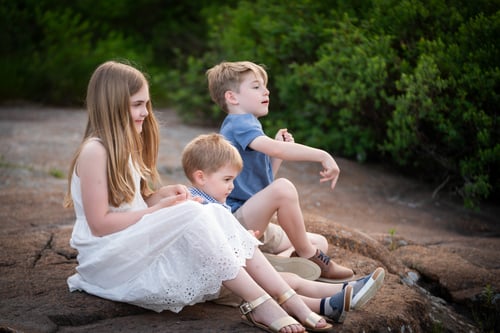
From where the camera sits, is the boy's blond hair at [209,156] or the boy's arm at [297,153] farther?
the boy's arm at [297,153]

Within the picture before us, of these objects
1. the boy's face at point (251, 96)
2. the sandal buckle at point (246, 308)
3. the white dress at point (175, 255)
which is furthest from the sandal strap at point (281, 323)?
the boy's face at point (251, 96)

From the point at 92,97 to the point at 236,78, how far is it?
2.84 feet

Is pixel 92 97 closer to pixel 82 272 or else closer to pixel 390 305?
pixel 82 272

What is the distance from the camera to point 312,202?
5.65 m

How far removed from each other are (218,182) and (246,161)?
1.52 ft

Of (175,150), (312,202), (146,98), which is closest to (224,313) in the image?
(146,98)

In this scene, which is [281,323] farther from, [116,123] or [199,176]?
[116,123]

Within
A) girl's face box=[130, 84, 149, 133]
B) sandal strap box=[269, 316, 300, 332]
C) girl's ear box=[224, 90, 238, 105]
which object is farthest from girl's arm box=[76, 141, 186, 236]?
girl's ear box=[224, 90, 238, 105]

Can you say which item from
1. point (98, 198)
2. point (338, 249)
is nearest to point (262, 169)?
point (338, 249)

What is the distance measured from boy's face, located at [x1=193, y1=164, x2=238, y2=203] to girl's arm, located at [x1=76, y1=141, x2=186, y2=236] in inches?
10.2

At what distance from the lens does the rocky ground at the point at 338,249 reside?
2.78 m

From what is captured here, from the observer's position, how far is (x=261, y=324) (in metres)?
2.60

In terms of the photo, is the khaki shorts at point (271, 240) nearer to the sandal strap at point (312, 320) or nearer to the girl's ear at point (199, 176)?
the girl's ear at point (199, 176)

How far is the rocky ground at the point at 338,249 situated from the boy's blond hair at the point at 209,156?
639 millimetres
